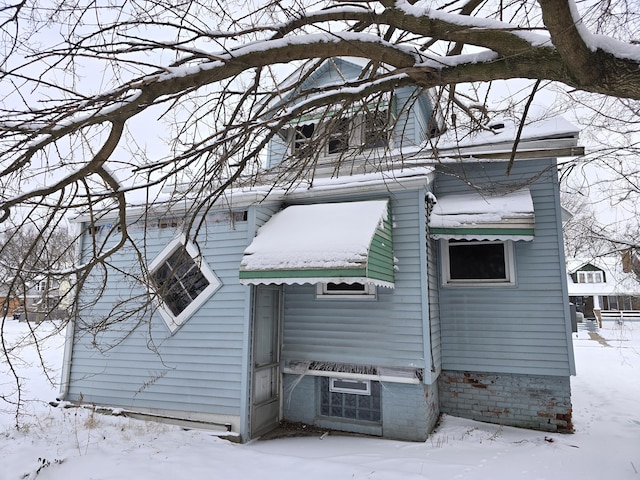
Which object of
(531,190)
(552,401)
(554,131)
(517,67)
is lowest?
(552,401)

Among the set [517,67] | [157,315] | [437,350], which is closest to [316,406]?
[437,350]

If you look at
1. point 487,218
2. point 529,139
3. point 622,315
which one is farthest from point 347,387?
point 622,315

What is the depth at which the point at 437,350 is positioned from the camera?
24.6 ft

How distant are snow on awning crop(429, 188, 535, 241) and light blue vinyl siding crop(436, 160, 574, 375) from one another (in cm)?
54

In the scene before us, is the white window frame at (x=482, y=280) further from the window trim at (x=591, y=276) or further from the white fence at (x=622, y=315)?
the window trim at (x=591, y=276)

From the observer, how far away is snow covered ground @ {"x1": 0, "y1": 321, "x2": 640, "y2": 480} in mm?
5137

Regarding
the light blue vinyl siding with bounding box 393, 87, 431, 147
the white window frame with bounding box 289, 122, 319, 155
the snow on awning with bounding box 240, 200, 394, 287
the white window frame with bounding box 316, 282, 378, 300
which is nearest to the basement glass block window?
the white window frame with bounding box 316, 282, 378, 300

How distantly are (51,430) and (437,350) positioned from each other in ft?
22.4

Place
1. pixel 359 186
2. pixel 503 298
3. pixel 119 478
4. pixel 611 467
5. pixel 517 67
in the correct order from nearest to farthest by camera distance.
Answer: pixel 517 67 → pixel 119 478 → pixel 611 467 → pixel 359 186 → pixel 503 298

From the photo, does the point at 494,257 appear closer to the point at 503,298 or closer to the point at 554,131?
the point at 503,298

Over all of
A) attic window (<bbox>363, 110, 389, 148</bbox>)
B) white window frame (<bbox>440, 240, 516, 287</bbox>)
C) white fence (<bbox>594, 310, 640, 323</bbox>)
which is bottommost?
white fence (<bbox>594, 310, 640, 323</bbox>)

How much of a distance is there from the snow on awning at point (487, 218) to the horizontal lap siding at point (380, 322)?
2.59 feet

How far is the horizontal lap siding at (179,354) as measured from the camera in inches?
277

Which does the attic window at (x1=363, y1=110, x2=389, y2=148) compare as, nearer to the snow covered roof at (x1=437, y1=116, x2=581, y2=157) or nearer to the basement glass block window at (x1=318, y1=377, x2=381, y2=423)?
the snow covered roof at (x1=437, y1=116, x2=581, y2=157)
